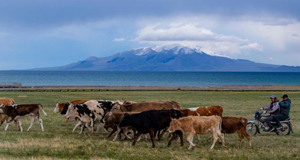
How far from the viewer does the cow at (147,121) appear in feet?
49.9

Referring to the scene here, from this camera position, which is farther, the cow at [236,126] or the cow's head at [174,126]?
A: the cow at [236,126]

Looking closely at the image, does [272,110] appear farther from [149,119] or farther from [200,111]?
[149,119]

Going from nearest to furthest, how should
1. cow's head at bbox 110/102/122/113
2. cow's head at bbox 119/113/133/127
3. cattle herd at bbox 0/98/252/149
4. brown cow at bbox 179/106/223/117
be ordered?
cattle herd at bbox 0/98/252/149 < cow's head at bbox 119/113/133/127 < brown cow at bbox 179/106/223/117 < cow's head at bbox 110/102/122/113

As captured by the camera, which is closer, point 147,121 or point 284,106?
point 147,121

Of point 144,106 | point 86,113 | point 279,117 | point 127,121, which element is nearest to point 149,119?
point 127,121

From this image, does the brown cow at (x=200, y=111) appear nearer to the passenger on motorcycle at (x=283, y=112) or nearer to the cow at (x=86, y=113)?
the passenger on motorcycle at (x=283, y=112)

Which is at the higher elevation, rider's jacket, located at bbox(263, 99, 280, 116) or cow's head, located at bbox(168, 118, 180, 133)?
rider's jacket, located at bbox(263, 99, 280, 116)

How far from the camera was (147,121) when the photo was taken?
1525cm

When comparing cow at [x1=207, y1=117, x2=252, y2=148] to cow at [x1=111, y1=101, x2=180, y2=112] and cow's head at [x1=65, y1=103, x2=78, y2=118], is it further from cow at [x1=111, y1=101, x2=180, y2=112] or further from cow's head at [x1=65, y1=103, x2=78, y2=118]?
cow's head at [x1=65, y1=103, x2=78, y2=118]

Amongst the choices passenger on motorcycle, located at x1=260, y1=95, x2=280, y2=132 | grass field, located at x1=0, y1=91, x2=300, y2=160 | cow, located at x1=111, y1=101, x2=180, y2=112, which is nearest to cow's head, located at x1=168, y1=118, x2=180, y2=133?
grass field, located at x1=0, y1=91, x2=300, y2=160

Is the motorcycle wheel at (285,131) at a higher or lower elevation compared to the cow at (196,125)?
lower

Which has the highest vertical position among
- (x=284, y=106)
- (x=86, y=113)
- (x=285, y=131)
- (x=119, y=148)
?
(x=284, y=106)

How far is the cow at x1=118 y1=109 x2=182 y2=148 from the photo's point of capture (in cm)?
1520

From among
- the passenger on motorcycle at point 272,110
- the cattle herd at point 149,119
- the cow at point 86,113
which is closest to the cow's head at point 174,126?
the cattle herd at point 149,119
